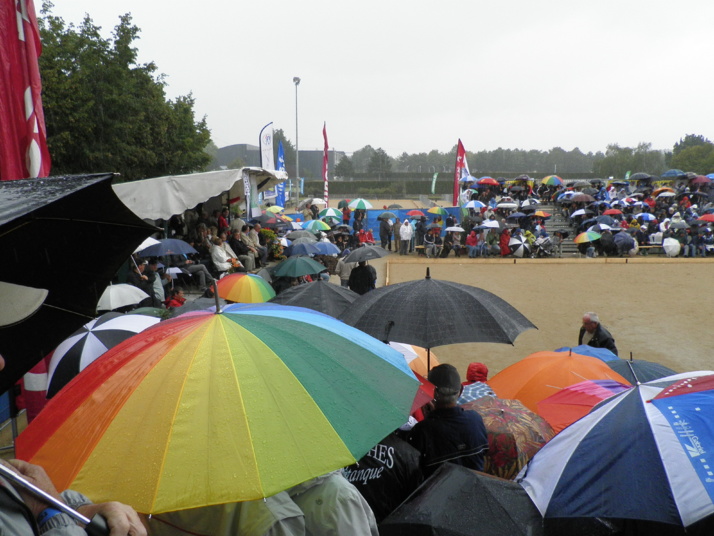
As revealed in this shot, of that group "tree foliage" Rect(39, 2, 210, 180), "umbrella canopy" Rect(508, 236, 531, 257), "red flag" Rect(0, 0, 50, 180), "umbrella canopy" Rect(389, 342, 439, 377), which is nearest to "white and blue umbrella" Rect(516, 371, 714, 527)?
"umbrella canopy" Rect(389, 342, 439, 377)

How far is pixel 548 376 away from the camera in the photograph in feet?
17.3

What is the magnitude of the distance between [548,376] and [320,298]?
2898mm

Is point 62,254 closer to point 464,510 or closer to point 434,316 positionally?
point 464,510

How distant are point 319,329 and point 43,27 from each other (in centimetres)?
2132

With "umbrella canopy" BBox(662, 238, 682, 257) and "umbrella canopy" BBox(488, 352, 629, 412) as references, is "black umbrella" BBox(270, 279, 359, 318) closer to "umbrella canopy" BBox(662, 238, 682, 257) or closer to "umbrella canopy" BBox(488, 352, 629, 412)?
"umbrella canopy" BBox(488, 352, 629, 412)

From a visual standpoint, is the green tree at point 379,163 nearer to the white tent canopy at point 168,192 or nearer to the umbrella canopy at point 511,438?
the white tent canopy at point 168,192

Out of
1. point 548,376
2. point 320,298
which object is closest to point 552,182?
point 320,298

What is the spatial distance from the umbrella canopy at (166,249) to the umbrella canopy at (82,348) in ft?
18.7

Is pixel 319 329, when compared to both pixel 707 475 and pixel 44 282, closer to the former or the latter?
pixel 44 282

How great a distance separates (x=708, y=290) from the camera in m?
15.6

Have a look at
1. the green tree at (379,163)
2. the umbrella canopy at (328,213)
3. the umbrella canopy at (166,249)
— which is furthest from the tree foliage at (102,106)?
the green tree at (379,163)

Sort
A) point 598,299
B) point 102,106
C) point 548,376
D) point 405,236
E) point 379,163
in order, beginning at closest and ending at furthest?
point 548,376 → point 598,299 → point 102,106 → point 405,236 → point 379,163

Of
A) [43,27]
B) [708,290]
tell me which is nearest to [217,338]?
[708,290]

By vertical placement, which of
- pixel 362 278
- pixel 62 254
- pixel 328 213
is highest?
pixel 62 254
